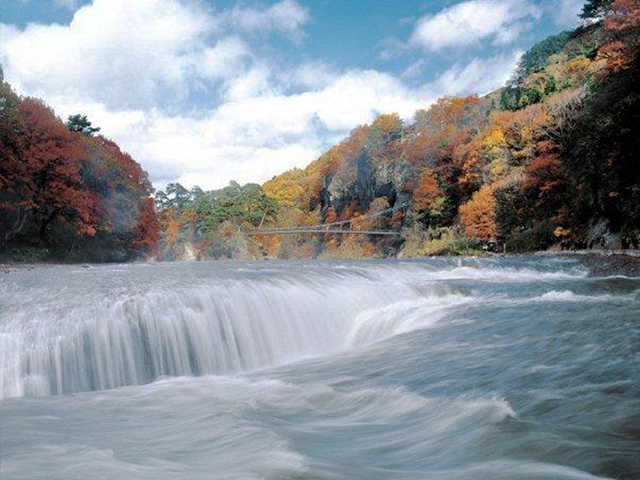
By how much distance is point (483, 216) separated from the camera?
3959 cm

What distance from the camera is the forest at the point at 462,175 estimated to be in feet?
72.7

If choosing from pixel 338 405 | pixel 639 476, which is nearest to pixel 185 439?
pixel 338 405

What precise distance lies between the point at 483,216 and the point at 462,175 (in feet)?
41.8

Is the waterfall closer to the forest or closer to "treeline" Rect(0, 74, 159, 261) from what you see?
the forest

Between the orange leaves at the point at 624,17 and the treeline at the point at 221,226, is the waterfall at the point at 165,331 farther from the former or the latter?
the treeline at the point at 221,226

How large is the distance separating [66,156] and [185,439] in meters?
31.5

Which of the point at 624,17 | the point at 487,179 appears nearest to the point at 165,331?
the point at 624,17

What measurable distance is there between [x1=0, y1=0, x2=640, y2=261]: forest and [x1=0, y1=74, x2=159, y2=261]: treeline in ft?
0.26

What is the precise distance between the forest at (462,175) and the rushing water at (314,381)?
40.4 feet

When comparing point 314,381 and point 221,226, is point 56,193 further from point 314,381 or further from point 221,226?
point 221,226

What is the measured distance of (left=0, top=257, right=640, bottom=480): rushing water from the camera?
3746mm

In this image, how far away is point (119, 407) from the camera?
620 cm

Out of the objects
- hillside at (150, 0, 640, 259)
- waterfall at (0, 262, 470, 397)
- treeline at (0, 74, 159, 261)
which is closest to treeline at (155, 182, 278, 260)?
hillside at (150, 0, 640, 259)

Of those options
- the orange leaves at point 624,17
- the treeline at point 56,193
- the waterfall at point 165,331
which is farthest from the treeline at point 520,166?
the treeline at point 56,193
